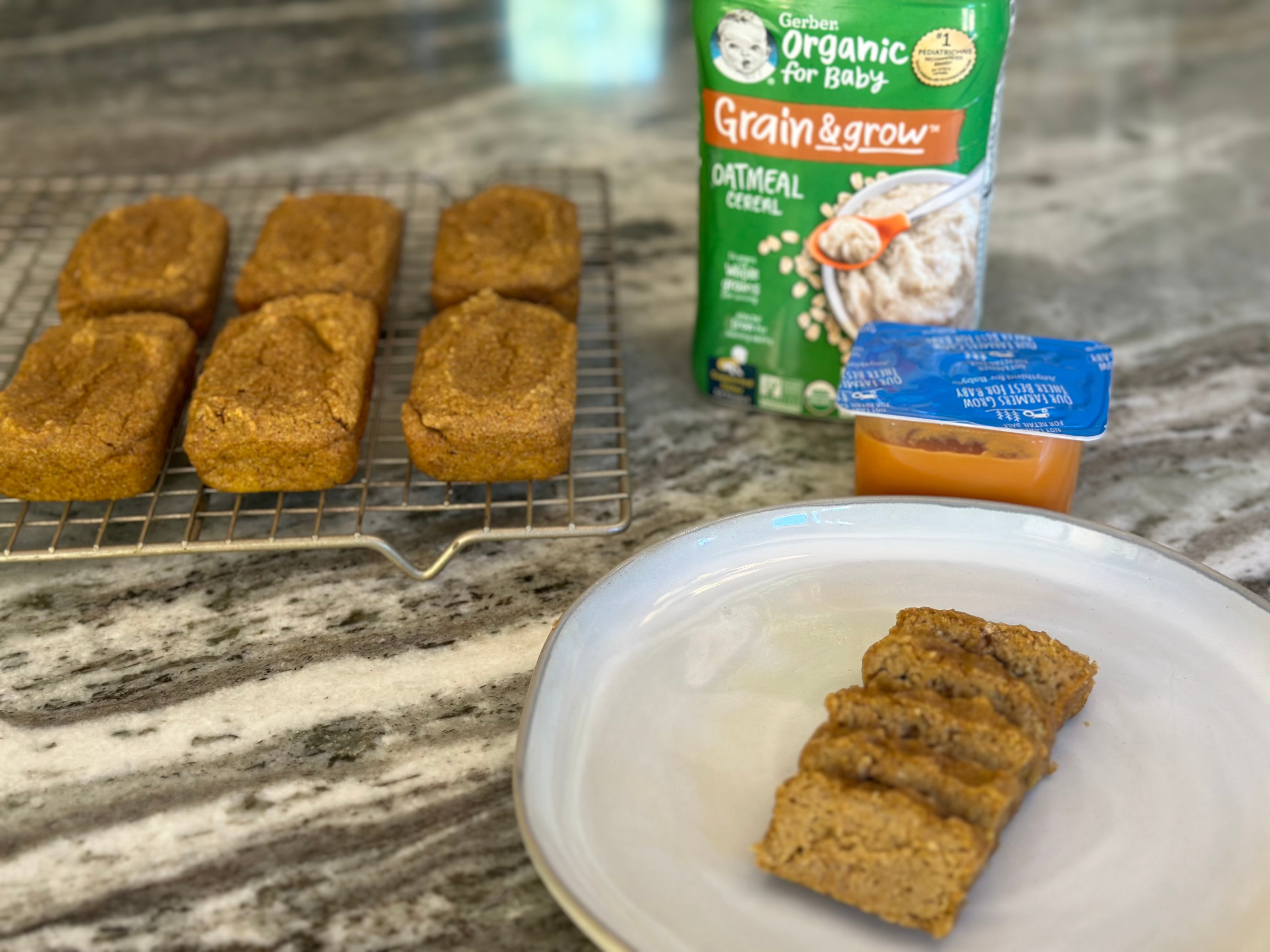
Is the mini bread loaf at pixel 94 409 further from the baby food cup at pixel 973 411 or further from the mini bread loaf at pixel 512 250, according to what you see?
the baby food cup at pixel 973 411

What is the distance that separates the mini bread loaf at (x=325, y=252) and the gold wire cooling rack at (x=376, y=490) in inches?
4.1

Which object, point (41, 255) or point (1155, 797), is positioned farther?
point (41, 255)

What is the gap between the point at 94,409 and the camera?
4.84 feet

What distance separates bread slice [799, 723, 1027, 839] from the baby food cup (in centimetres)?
45

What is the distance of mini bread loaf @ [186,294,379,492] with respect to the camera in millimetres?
1446

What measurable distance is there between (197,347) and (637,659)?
0.92 meters

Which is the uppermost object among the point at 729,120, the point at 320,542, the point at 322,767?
the point at 729,120

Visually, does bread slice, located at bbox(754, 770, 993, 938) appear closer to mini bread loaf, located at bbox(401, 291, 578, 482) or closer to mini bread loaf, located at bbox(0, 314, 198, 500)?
mini bread loaf, located at bbox(401, 291, 578, 482)

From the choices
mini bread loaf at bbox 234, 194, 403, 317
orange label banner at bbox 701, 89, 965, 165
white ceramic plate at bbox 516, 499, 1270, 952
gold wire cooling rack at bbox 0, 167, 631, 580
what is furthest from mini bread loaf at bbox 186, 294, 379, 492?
orange label banner at bbox 701, 89, 965, 165

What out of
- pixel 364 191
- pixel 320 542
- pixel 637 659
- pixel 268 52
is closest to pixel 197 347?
pixel 320 542

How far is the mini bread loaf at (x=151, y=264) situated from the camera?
1.76m

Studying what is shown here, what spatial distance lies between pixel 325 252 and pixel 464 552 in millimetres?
644

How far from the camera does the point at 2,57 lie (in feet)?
9.84

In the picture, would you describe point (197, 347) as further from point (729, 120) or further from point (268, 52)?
point (268, 52)
